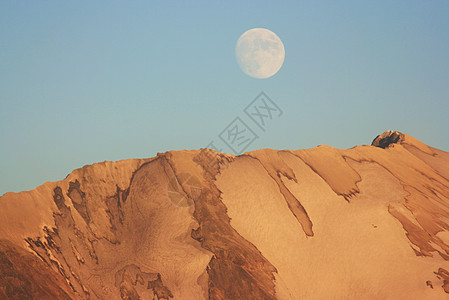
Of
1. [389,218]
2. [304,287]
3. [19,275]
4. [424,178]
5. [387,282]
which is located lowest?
[19,275]

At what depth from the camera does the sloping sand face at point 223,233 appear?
38.1m

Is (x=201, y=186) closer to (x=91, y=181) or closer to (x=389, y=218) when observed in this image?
(x=91, y=181)

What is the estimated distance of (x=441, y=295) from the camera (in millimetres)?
41625

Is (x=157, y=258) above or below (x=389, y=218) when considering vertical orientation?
below

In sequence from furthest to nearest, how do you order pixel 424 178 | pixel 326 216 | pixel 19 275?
pixel 424 178 → pixel 326 216 → pixel 19 275

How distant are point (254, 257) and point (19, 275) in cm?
2098

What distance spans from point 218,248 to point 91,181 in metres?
15.5

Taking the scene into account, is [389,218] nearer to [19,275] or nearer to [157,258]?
[157,258]

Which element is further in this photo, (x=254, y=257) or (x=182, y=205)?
(x=182, y=205)

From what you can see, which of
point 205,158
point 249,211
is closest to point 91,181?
point 205,158

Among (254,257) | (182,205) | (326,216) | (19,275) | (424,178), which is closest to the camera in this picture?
(19,275)

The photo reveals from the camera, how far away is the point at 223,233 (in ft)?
146

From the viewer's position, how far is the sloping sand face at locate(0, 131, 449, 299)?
125 feet

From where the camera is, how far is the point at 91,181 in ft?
155
